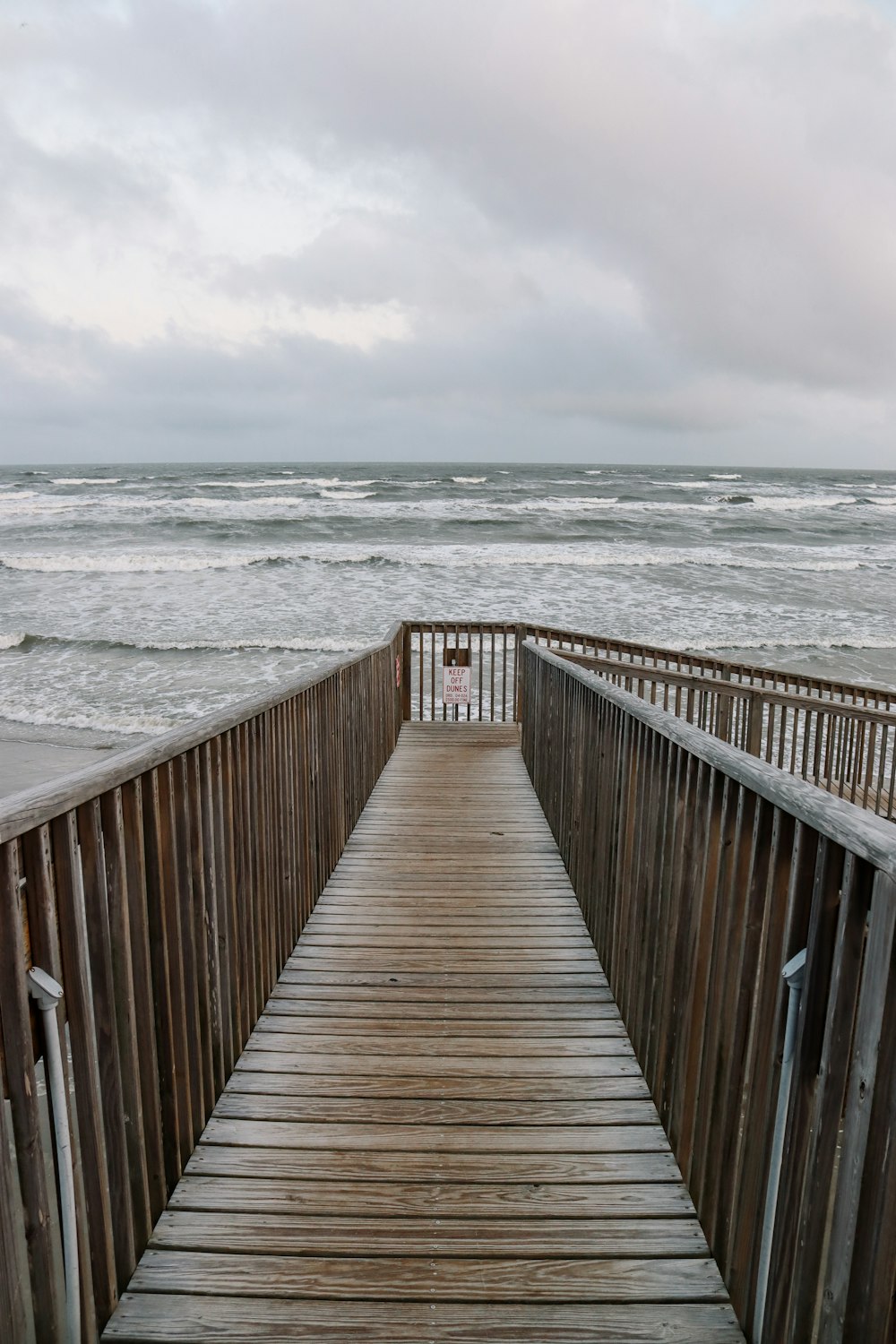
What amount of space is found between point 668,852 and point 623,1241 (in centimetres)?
100

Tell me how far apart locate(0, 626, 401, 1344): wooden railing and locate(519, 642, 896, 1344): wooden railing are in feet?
4.34

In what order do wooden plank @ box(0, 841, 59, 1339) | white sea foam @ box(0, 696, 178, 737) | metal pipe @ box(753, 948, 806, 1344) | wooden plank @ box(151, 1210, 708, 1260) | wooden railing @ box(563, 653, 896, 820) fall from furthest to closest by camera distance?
white sea foam @ box(0, 696, 178, 737) → wooden railing @ box(563, 653, 896, 820) → wooden plank @ box(151, 1210, 708, 1260) → metal pipe @ box(753, 948, 806, 1344) → wooden plank @ box(0, 841, 59, 1339)

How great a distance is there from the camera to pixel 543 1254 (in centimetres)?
185

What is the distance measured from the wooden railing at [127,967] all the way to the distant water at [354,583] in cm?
887

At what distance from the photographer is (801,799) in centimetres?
140

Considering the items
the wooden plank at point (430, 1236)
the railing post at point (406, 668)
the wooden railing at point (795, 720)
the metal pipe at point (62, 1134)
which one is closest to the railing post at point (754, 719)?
the wooden railing at point (795, 720)

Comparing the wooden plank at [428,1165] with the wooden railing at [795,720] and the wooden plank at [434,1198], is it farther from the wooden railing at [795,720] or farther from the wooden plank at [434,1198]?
the wooden railing at [795,720]

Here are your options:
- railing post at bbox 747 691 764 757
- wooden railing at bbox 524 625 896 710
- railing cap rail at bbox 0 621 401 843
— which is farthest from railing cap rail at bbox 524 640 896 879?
wooden railing at bbox 524 625 896 710

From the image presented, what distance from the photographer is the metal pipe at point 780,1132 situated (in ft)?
4.62

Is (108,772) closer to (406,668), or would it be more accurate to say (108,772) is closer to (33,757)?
(406,668)

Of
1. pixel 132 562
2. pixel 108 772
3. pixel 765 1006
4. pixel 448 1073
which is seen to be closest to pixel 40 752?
pixel 448 1073

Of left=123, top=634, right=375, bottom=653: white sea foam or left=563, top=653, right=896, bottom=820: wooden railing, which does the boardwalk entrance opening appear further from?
left=123, top=634, right=375, bottom=653: white sea foam

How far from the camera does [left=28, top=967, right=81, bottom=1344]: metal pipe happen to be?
1334 mm

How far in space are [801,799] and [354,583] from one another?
2245cm
